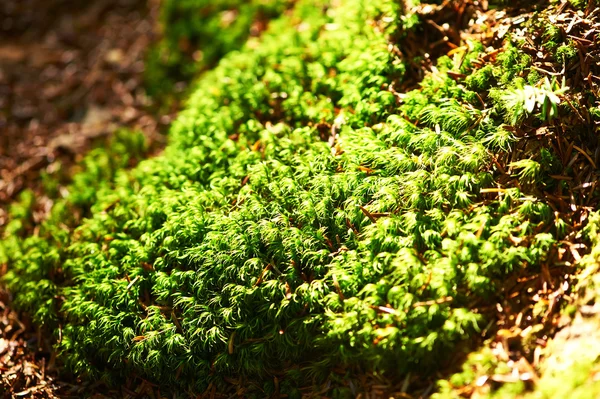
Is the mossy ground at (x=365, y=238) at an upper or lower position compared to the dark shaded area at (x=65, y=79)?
lower

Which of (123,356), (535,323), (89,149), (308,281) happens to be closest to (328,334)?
(308,281)

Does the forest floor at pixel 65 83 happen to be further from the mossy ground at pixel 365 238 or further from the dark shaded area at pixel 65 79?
the mossy ground at pixel 365 238

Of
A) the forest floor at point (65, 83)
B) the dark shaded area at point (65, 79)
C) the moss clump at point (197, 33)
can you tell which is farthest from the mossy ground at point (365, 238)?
the moss clump at point (197, 33)

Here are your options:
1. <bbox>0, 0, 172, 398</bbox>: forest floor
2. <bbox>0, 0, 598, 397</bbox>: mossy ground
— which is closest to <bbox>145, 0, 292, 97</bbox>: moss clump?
<bbox>0, 0, 172, 398</bbox>: forest floor

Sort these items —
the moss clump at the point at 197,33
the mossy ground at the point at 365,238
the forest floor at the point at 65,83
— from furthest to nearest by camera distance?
the moss clump at the point at 197,33 < the forest floor at the point at 65,83 < the mossy ground at the point at 365,238

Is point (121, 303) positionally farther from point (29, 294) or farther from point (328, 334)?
point (328, 334)

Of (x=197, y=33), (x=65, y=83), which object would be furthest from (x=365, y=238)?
(x=65, y=83)

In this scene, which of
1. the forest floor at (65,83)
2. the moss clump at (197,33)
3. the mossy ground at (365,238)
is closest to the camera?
the mossy ground at (365,238)

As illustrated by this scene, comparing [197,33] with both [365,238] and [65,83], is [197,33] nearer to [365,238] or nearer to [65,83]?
[65,83]
